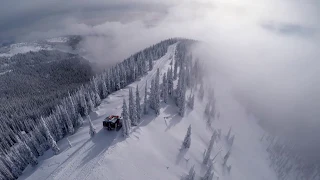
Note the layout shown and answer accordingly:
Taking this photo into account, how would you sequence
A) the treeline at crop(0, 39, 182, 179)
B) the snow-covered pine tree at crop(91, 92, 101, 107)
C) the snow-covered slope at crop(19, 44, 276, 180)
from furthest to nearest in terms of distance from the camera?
1. the snow-covered pine tree at crop(91, 92, 101, 107)
2. the treeline at crop(0, 39, 182, 179)
3. the snow-covered slope at crop(19, 44, 276, 180)

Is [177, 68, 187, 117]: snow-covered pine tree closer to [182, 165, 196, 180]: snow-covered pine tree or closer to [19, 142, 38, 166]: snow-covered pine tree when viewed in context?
[182, 165, 196, 180]: snow-covered pine tree

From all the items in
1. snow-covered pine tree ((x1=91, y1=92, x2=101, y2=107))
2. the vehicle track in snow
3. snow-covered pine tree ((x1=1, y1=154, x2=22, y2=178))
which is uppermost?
the vehicle track in snow

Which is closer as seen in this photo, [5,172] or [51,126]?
[5,172]

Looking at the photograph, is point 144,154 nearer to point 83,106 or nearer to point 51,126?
point 83,106

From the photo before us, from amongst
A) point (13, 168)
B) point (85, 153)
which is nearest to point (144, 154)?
point (85, 153)

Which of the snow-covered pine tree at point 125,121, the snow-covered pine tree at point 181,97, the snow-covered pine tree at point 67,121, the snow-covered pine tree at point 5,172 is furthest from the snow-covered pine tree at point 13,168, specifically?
the snow-covered pine tree at point 181,97

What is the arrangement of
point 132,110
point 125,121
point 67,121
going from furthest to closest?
point 67,121, point 132,110, point 125,121

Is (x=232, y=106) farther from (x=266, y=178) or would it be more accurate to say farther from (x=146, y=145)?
(x=146, y=145)

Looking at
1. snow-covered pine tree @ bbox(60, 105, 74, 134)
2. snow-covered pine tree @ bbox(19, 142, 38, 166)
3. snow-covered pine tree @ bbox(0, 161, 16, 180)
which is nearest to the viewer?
snow-covered pine tree @ bbox(0, 161, 16, 180)

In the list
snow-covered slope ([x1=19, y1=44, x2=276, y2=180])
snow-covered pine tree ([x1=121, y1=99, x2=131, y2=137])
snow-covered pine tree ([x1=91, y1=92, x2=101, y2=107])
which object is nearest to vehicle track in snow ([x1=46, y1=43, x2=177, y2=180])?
snow-covered slope ([x1=19, y1=44, x2=276, y2=180])
